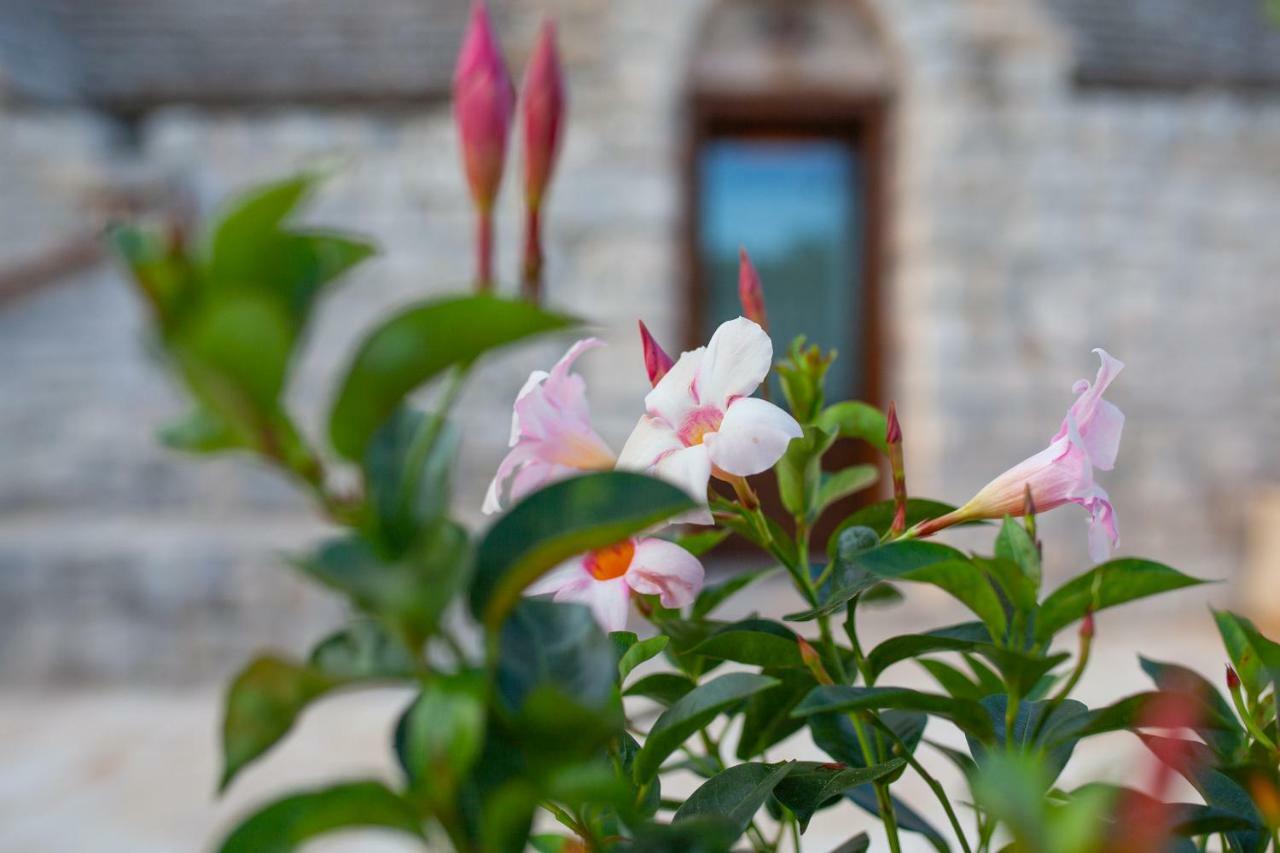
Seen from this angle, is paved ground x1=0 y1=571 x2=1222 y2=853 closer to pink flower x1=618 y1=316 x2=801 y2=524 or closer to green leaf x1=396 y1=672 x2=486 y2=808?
pink flower x1=618 y1=316 x2=801 y2=524

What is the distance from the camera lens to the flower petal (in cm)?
50

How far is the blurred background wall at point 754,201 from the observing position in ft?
15.3

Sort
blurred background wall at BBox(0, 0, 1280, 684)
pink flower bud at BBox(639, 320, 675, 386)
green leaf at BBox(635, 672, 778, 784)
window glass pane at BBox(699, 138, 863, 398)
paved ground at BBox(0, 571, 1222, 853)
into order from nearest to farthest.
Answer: green leaf at BBox(635, 672, 778, 784) → pink flower bud at BBox(639, 320, 675, 386) → paved ground at BBox(0, 571, 1222, 853) → blurred background wall at BBox(0, 0, 1280, 684) → window glass pane at BBox(699, 138, 863, 398)

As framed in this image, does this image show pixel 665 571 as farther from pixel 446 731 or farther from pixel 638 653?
pixel 446 731

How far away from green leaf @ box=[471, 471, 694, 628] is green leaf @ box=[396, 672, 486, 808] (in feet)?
0.09

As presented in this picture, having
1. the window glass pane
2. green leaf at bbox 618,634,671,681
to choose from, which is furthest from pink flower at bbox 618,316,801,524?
the window glass pane

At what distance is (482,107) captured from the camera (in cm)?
50

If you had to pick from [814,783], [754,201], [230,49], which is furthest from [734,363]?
[230,49]

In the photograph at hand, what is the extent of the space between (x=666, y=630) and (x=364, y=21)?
531 centimetres

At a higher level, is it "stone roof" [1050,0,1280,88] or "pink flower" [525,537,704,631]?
"stone roof" [1050,0,1280,88]

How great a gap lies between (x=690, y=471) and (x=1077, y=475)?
8.6 inches

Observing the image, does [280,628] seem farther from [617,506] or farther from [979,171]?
[617,506]

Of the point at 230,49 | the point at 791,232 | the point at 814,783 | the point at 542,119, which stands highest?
the point at 230,49

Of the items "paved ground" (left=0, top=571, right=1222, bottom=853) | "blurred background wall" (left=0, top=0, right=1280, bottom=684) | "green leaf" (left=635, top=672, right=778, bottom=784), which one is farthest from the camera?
"blurred background wall" (left=0, top=0, right=1280, bottom=684)
